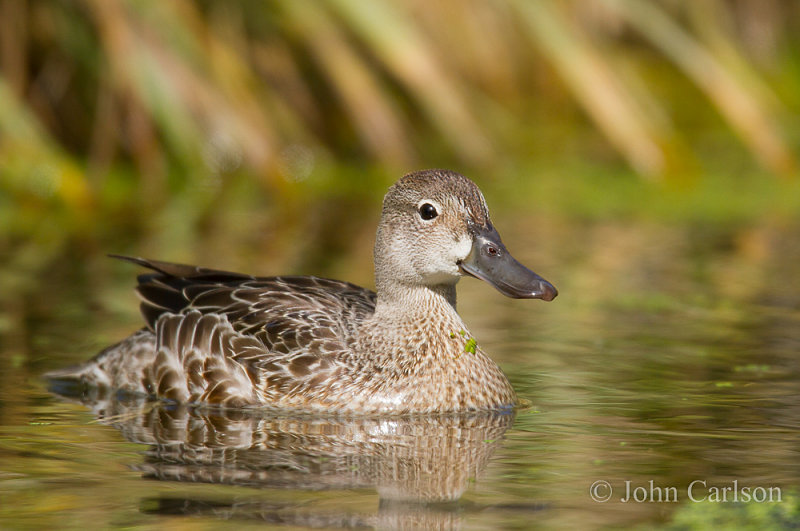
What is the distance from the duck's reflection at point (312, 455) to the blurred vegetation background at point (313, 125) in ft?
11.8

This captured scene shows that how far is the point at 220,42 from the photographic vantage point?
13414 mm

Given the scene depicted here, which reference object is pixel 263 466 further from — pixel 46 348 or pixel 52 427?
pixel 46 348

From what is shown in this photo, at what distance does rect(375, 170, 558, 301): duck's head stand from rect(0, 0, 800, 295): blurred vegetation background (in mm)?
3617

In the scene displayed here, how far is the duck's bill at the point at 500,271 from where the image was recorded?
6375 mm

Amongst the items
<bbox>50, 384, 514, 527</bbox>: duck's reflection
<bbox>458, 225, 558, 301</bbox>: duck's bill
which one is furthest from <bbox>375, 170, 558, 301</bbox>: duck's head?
<bbox>50, 384, 514, 527</bbox>: duck's reflection

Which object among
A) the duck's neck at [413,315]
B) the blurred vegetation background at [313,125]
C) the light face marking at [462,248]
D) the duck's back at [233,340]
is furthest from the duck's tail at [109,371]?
the blurred vegetation background at [313,125]

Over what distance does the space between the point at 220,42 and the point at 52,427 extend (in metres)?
7.91

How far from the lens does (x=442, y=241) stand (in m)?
6.62

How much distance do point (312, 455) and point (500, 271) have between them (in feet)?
4.61

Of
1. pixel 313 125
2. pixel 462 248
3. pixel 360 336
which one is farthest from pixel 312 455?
pixel 313 125

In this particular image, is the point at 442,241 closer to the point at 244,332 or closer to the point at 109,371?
the point at 244,332

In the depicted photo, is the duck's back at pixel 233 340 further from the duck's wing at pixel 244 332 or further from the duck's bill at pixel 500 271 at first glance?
the duck's bill at pixel 500 271

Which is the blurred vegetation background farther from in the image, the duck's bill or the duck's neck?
the duck's bill

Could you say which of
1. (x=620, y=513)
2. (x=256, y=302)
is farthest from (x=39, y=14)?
(x=620, y=513)
